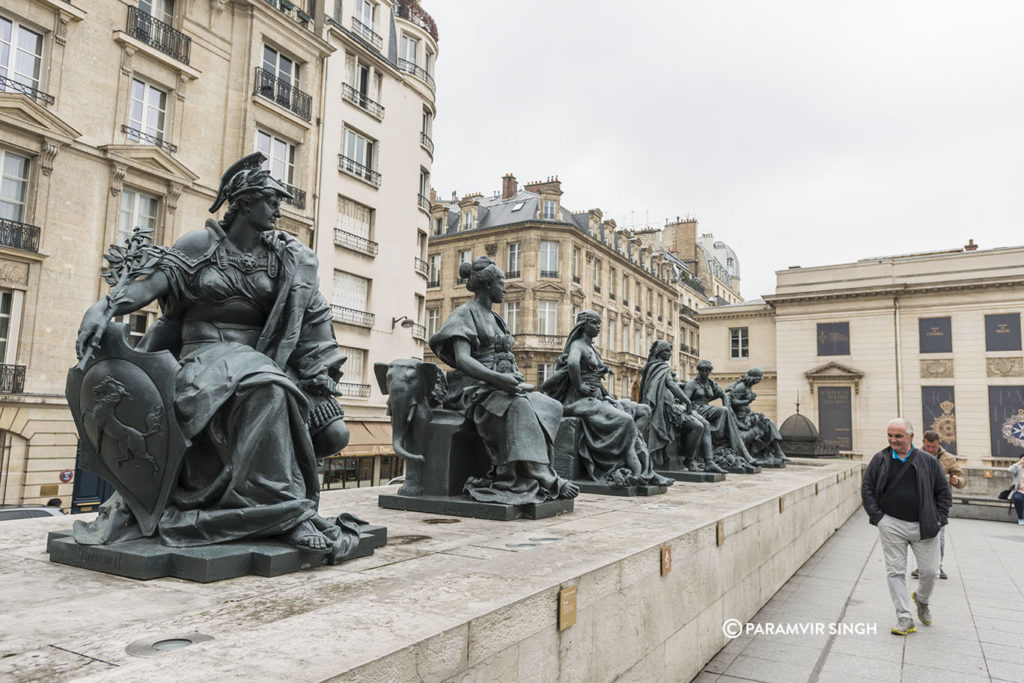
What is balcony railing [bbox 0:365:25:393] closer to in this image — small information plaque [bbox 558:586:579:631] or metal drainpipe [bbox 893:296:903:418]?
small information plaque [bbox 558:586:579:631]

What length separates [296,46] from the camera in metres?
22.1

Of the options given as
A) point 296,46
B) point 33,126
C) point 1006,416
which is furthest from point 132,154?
point 1006,416

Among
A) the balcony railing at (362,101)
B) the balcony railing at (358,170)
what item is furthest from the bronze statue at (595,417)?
the balcony railing at (362,101)

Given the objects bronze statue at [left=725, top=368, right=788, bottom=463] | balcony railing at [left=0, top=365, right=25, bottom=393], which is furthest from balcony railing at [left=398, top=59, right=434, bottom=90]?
bronze statue at [left=725, top=368, right=788, bottom=463]

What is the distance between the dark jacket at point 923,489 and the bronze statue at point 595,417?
2.43m

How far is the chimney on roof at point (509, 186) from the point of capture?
4494cm

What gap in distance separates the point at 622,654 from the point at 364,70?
25614mm

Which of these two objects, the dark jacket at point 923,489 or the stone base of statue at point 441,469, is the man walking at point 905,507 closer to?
the dark jacket at point 923,489

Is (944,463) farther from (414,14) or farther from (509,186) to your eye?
(509,186)

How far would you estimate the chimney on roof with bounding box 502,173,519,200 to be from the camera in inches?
1769

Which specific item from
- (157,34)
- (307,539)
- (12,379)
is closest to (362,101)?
(157,34)

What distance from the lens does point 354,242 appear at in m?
24.5

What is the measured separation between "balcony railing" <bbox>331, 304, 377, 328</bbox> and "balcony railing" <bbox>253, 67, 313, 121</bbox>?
240 inches

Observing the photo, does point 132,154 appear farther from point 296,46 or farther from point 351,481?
point 351,481
